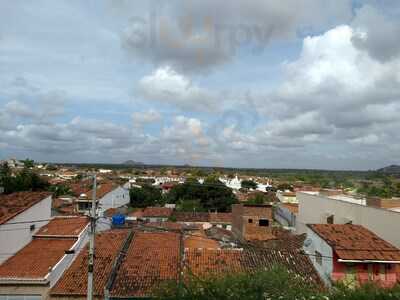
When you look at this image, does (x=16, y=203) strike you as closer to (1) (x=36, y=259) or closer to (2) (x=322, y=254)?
(1) (x=36, y=259)

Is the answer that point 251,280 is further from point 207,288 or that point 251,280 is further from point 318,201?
point 318,201

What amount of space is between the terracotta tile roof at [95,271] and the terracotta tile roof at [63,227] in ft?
3.88

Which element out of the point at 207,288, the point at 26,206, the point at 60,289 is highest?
the point at 26,206

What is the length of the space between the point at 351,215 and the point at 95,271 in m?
16.2

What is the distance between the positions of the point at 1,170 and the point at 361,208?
5185 centimetres

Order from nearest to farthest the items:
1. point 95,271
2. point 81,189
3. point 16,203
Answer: point 95,271 < point 16,203 < point 81,189

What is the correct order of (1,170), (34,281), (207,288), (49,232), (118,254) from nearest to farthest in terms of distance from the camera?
1. (207,288)
2. (34,281)
3. (118,254)
4. (49,232)
5. (1,170)

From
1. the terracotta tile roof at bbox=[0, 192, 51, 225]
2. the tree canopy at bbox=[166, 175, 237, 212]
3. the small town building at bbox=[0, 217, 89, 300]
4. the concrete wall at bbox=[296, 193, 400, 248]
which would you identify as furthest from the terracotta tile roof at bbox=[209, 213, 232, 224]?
the terracotta tile roof at bbox=[0, 192, 51, 225]

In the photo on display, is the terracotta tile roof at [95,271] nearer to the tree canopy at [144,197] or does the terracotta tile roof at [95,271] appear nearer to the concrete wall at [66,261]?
the concrete wall at [66,261]

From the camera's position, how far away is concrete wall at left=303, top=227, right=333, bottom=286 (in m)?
18.0

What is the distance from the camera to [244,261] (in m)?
20.1

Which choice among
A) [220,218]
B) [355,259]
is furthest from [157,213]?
[355,259]

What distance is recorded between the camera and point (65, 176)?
329 ft

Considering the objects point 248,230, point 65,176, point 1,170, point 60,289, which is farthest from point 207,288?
point 65,176
